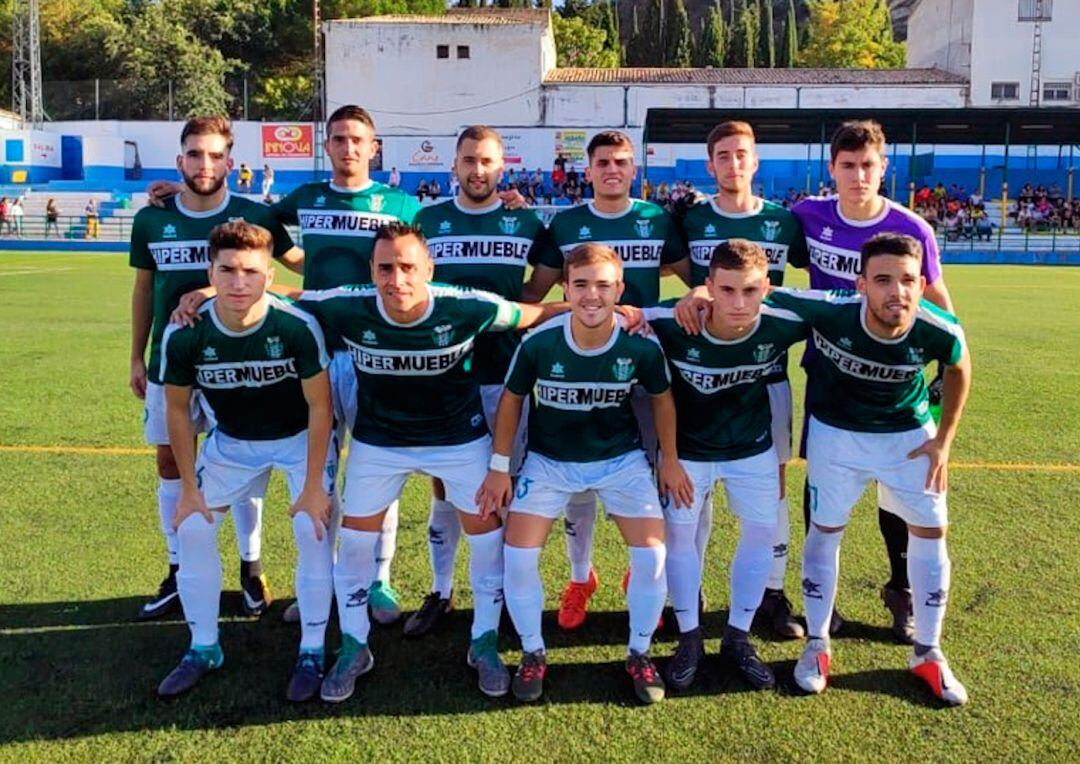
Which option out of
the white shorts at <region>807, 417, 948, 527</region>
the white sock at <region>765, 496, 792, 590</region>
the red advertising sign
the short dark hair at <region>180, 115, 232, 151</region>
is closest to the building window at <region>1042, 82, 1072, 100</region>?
the red advertising sign

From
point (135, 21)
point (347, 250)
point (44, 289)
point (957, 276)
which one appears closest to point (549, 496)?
point (347, 250)

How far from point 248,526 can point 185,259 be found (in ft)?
3.88

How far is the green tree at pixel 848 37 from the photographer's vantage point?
57.5m

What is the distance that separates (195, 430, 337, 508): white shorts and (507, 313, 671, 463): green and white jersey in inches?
33.2

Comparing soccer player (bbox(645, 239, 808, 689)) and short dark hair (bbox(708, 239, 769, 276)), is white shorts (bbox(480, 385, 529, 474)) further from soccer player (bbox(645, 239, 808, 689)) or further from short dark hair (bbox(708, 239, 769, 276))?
short dark hair (bbox(708, 239, 769, 276))

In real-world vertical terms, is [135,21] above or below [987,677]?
above

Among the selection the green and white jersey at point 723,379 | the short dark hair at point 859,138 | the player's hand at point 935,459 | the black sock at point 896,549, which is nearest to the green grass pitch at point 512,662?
the black sock at point 896,549

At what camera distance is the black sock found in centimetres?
412

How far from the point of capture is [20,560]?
179 inches

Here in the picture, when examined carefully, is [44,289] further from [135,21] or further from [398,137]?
[135,21]

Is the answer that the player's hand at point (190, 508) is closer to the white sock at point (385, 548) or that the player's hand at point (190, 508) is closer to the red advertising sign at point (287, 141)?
the white sock at point (385, 548)

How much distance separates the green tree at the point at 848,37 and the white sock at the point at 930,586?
5770 centimetres

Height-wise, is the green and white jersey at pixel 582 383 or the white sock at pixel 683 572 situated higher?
the green and white jersey at pixel 582 383

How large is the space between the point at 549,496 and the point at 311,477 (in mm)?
886
